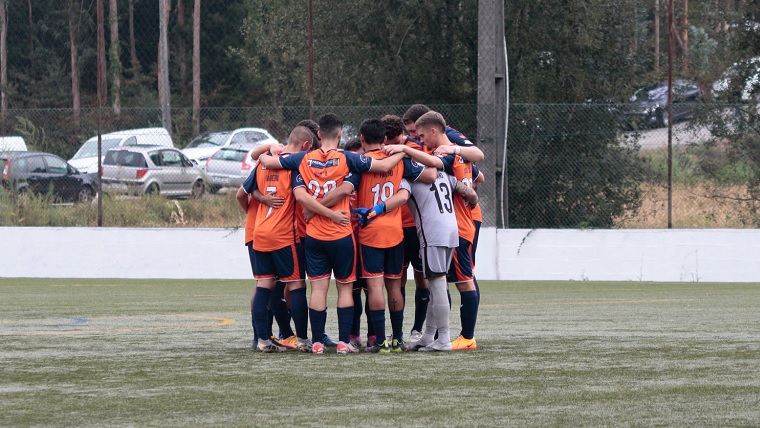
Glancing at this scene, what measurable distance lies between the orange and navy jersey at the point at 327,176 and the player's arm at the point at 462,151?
0.57 m

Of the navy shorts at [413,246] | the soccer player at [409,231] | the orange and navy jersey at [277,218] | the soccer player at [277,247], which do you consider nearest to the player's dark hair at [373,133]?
the soccer player at [409,231]

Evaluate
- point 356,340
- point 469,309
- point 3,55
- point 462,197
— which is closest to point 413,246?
point 462,197

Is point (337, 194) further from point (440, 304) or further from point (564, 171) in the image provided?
point (564, 171)

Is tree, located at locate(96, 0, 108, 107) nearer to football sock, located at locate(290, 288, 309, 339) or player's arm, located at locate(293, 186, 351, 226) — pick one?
football sock, located at locate(290, 288, 309, 339)

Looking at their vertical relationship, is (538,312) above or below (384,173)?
below

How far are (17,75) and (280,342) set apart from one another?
2949 centimetres

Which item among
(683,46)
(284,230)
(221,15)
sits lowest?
(284,230)

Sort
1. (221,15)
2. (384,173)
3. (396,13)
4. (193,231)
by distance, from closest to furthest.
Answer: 1. (384,173)
2. (193,231)
3. (396,13)
4. (221,15)

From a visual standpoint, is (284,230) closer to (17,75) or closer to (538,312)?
(538,312)

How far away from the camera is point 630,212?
18.0 metres

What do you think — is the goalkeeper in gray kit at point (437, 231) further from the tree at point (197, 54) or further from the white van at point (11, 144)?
the tree at point (197, 54)

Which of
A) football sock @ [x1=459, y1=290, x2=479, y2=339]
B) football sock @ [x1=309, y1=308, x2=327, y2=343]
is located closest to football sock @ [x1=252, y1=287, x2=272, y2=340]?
football sock @ [x1=309, y1=308, x2=327, y2=343]

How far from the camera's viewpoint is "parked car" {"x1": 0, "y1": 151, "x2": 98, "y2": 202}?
63.8 ft

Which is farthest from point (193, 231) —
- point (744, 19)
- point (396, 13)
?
point (744, 19)
